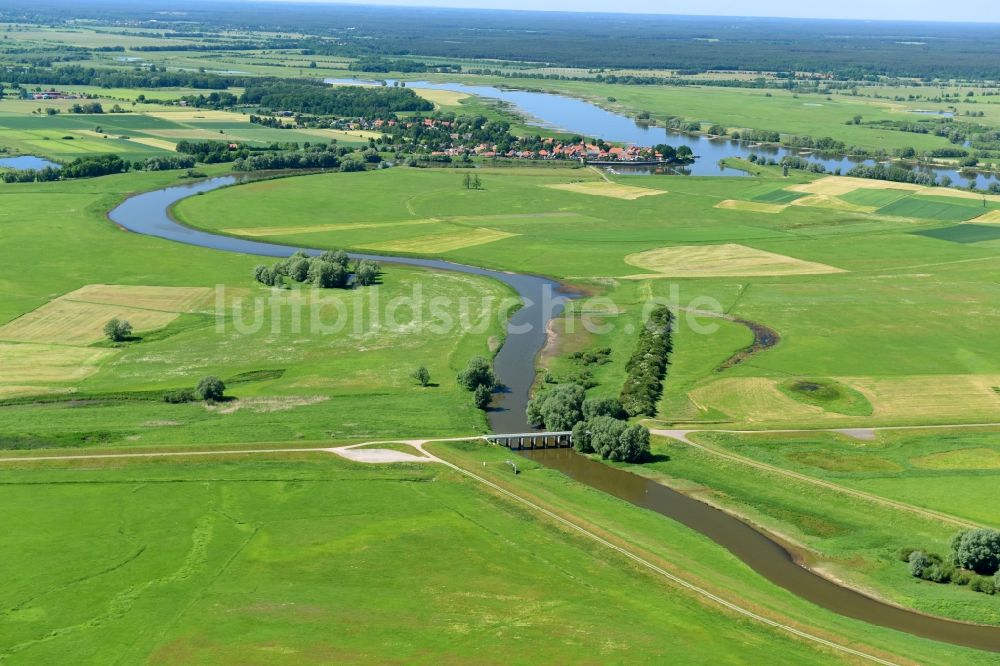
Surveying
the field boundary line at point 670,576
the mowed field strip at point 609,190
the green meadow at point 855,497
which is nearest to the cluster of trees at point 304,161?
the mowed field strip at point 609,190

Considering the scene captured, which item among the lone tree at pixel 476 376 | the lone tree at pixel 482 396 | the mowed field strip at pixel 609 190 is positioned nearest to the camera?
the lone tree at pixel 482 396

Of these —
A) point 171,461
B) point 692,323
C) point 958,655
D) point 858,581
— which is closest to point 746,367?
point 692,323

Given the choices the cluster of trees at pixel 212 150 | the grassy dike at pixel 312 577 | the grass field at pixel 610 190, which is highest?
the cluster of trees at pixel 212 150

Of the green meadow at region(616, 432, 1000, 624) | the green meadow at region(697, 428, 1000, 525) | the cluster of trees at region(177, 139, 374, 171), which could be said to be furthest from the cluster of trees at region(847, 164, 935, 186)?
the green meadow at region(616, 432, 1000, 624)

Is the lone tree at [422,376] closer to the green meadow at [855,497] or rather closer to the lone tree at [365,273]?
the green meadow at [855,497]

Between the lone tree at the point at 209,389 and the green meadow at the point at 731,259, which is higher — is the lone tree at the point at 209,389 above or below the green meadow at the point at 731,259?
below

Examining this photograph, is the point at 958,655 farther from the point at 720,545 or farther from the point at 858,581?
the point at 720,545
